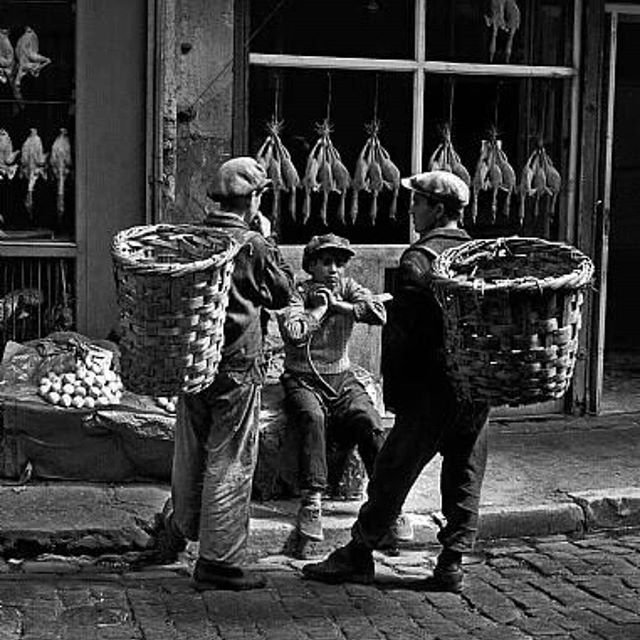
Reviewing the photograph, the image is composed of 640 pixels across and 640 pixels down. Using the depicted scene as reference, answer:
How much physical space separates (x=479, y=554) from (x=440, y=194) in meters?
2.08

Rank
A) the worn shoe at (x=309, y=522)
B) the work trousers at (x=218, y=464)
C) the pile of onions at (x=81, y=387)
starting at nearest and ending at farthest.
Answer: the work trousers at (x=218, y=464) → the worn shoe at (x=309, y=522) → the pile of onions at (x=81, y=387)

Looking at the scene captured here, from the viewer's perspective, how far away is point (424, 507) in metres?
8.66

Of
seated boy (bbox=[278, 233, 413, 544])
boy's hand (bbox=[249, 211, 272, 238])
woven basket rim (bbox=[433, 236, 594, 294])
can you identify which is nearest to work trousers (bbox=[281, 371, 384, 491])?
seated boy (bbox=[278, 233, 413, 544])

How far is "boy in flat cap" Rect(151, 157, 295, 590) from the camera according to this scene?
7.32 meters

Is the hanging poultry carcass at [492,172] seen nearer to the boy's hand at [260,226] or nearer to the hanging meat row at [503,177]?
the hanging meat row at [503,177]

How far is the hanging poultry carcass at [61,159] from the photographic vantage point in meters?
9.49

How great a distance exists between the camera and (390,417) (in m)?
10.1

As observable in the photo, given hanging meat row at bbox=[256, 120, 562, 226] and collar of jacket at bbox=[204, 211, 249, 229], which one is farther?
hanging meat row at bbox=[256, 120, 562, 226]

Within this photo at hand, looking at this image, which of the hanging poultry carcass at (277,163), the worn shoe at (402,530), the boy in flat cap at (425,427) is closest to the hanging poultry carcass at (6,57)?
the hanging poultry carcass at (277,163)

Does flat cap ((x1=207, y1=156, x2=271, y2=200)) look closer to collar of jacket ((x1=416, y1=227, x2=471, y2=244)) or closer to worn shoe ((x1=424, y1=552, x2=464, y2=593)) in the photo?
collar of jacket ((x1=416, y1=227, x2=471, y2=244))

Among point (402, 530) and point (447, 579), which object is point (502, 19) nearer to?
point (402, 530)

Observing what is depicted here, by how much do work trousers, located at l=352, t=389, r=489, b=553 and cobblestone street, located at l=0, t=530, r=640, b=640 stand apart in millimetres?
299

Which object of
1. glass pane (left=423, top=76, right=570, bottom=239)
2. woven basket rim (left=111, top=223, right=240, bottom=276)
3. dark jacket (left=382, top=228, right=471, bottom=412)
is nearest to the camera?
woven basket rim (left=111, top=223, right=240, bottom=276)

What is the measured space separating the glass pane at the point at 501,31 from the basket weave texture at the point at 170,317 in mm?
4015
